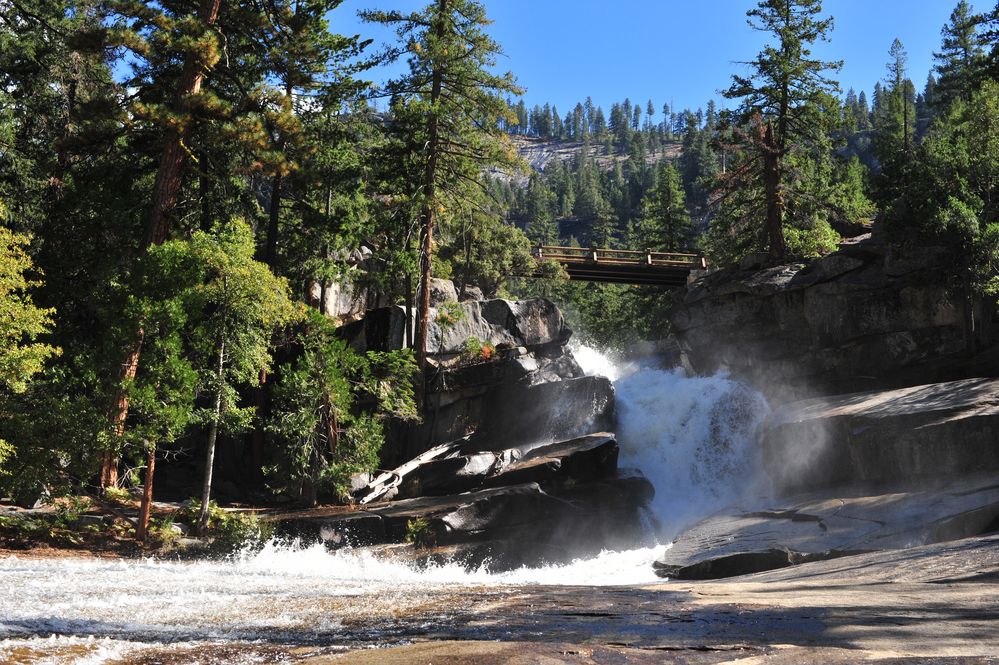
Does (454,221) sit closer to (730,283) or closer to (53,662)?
(730,283)

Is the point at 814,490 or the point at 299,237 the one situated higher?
the point at 299,237

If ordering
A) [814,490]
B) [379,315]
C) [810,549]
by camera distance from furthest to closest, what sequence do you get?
[379,315] < [814,490] < [810,549]

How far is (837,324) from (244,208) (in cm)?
2206

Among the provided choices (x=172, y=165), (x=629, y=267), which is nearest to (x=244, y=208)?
(x=172, y=165)

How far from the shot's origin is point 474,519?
61.3 ft

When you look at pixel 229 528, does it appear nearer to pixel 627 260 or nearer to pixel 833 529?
pixel 833 529

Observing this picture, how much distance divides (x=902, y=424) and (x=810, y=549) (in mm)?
5994

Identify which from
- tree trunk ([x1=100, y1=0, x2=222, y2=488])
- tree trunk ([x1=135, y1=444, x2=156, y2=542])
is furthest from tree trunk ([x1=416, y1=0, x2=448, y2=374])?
tree trunk ([x1=135, y1=444, x2=156, y2=542])

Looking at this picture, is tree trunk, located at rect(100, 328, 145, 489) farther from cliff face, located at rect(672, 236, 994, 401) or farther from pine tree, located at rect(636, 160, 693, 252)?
pine tree, located at rect(636, 160, 693, 252)

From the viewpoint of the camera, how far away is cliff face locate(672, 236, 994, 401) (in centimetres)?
2492

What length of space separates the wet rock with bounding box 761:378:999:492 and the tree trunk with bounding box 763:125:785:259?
1047 cm

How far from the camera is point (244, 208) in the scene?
77.4 feet

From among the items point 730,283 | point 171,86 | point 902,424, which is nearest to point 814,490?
point 902,424

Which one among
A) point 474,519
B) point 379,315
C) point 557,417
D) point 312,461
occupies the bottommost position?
point 474,519
